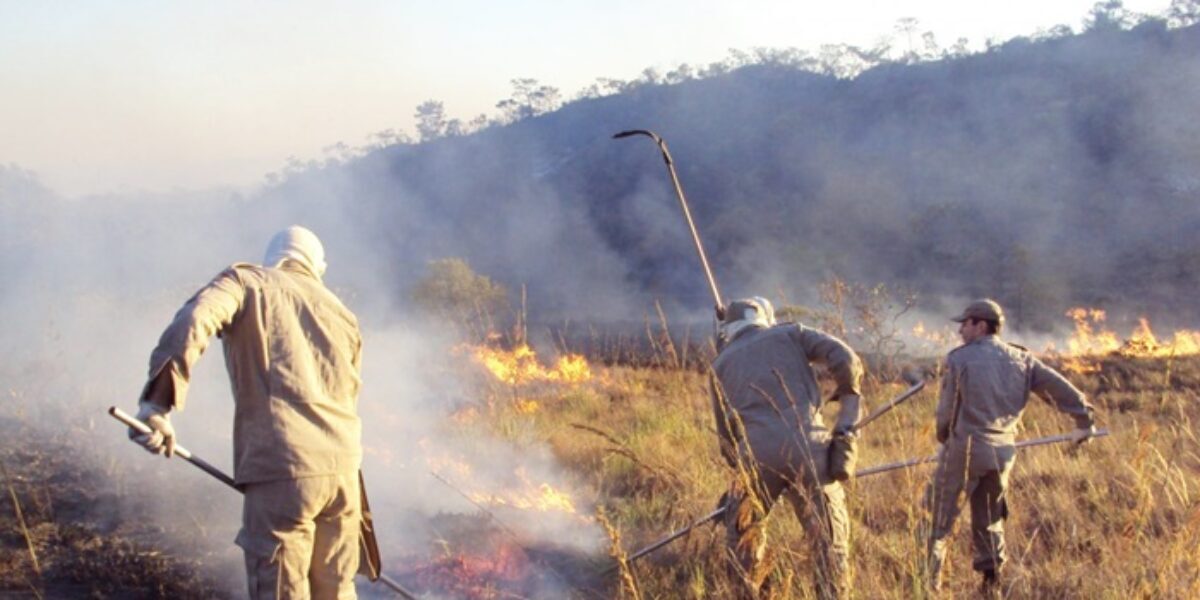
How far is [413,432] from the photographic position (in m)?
8.40

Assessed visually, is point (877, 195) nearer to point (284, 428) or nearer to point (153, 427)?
point (284, 428)

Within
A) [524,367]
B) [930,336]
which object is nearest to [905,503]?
[524,367]

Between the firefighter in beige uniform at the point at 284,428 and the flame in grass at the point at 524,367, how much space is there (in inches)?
256

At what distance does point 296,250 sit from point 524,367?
28.5ft

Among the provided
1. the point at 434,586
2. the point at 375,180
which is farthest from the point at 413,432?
the point at 375,180

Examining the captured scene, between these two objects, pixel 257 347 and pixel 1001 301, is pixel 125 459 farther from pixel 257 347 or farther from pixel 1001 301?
pixel 1001 301

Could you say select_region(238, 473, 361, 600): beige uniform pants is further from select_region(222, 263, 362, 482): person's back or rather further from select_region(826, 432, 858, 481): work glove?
select_region(826, 432, 858, 481): work glove

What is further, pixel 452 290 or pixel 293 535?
pixel 452 290

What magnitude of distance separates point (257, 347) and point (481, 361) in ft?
25.7

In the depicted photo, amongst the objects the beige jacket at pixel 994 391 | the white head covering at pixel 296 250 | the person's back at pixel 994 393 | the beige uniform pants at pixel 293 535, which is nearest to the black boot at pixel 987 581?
the person's back at pixel 994 393

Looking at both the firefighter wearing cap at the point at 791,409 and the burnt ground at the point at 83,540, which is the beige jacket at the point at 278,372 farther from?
the burnt ground at the point at 83,540

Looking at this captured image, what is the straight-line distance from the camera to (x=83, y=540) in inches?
218

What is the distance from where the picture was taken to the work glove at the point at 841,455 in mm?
4160

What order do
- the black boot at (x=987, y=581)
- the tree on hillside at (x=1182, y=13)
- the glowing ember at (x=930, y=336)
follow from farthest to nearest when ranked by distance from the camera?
the tree on hillside at (x=1182, y=13) → the glowing ember at (x=930, y=336) → the black boot at (x=987, y=581)
